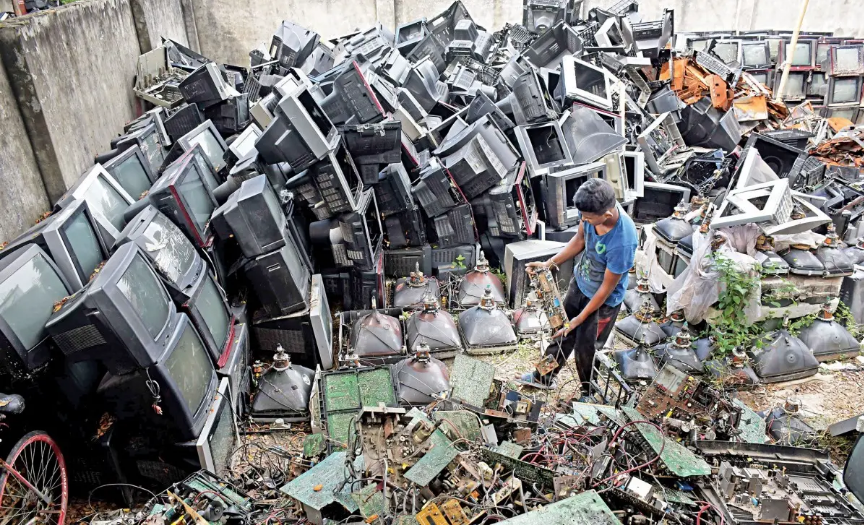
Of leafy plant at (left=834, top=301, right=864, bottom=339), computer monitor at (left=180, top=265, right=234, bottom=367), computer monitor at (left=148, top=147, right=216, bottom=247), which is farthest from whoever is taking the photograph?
leafy plant at (left=834, top=301, right=864, bottom=339)

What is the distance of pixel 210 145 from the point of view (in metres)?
5.45

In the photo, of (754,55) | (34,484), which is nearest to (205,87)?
(34,484)

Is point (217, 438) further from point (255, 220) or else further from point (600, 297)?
point (600, 297)

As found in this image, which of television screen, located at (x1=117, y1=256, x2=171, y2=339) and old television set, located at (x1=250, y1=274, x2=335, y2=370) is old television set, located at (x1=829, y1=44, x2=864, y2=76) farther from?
television screen, located at (x1=117, y1=256, x2=171, y2=339)

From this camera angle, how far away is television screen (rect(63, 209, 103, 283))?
133 inches

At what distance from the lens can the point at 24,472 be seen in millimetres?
2836

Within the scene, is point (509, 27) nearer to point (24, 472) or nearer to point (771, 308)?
point (771, 308)

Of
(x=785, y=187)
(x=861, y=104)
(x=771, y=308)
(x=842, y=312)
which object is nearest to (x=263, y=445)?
(x=771, y=308)

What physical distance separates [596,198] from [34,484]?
3300 millimetres

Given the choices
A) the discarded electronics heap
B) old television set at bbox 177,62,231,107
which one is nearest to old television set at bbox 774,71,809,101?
the discarded electronics heap

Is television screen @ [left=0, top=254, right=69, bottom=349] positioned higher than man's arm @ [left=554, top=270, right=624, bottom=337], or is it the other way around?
television screen @ [left=0, top=254, right=69, bottom=349]

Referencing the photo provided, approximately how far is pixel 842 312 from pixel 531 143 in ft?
10.6

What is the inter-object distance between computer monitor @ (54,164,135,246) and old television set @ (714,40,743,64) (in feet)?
34.2

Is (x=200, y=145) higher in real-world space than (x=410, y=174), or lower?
higher
